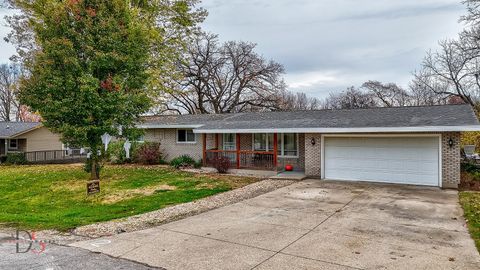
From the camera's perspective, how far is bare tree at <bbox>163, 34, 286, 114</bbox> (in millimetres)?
36844

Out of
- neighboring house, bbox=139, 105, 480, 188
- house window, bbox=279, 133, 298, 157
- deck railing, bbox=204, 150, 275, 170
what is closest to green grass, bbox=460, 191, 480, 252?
neighboring house, bbox=139, 105, 480, 188

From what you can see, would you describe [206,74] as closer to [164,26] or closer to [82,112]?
[164,26]

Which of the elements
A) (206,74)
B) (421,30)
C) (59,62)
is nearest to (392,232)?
(59,62)

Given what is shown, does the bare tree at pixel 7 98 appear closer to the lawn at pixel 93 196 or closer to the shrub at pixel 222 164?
the lawn at pixel 93 196

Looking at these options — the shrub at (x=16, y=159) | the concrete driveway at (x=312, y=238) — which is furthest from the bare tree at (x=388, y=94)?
the shrub at (x=16, y=159)

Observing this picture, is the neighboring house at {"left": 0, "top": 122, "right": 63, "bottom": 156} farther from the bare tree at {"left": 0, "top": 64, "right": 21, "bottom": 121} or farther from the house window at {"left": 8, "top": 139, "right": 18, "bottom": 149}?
the bare tree at {"left": 0, "top": 64, "right": 21, "bottom": 121}

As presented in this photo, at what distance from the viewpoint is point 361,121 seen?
46.5 ft

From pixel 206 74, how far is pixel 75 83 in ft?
82.0

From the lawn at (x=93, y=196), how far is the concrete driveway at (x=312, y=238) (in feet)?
7.75

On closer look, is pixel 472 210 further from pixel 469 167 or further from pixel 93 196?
pixel 93 196

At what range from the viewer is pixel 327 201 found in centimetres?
1003

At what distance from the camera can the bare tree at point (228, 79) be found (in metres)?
36.8

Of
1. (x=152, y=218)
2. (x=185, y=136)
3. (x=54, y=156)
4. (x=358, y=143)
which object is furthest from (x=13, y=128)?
(x=358, y=143)

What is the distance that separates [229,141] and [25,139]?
19156 mm
